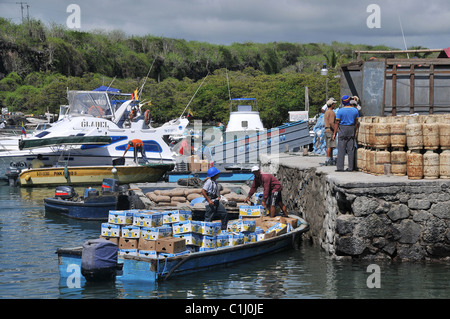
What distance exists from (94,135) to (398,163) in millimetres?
21578

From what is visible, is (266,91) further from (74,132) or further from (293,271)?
(293,271)

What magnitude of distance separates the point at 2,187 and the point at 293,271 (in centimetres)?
2105

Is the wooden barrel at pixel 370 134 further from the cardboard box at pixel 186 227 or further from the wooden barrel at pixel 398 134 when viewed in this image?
the cardboard box at pixel 186 227

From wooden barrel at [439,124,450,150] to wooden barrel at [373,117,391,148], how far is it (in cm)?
112

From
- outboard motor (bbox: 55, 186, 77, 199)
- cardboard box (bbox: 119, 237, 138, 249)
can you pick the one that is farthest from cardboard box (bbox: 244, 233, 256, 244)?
outboard motor (bbox: 55, 186, 77, 199)

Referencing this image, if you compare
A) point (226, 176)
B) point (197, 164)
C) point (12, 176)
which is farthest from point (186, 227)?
point (12, 176)

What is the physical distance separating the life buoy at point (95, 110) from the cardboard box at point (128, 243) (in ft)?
74.3

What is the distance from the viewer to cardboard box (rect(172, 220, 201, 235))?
13703 mm

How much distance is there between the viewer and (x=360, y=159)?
16.1 meters

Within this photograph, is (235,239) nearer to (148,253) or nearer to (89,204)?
(148,253)

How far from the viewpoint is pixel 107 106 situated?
118 feet

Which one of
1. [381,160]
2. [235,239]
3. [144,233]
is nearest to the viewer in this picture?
[144,233]

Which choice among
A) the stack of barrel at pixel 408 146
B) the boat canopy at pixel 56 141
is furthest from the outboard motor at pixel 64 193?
the stack of barrel at pixel 408 146
